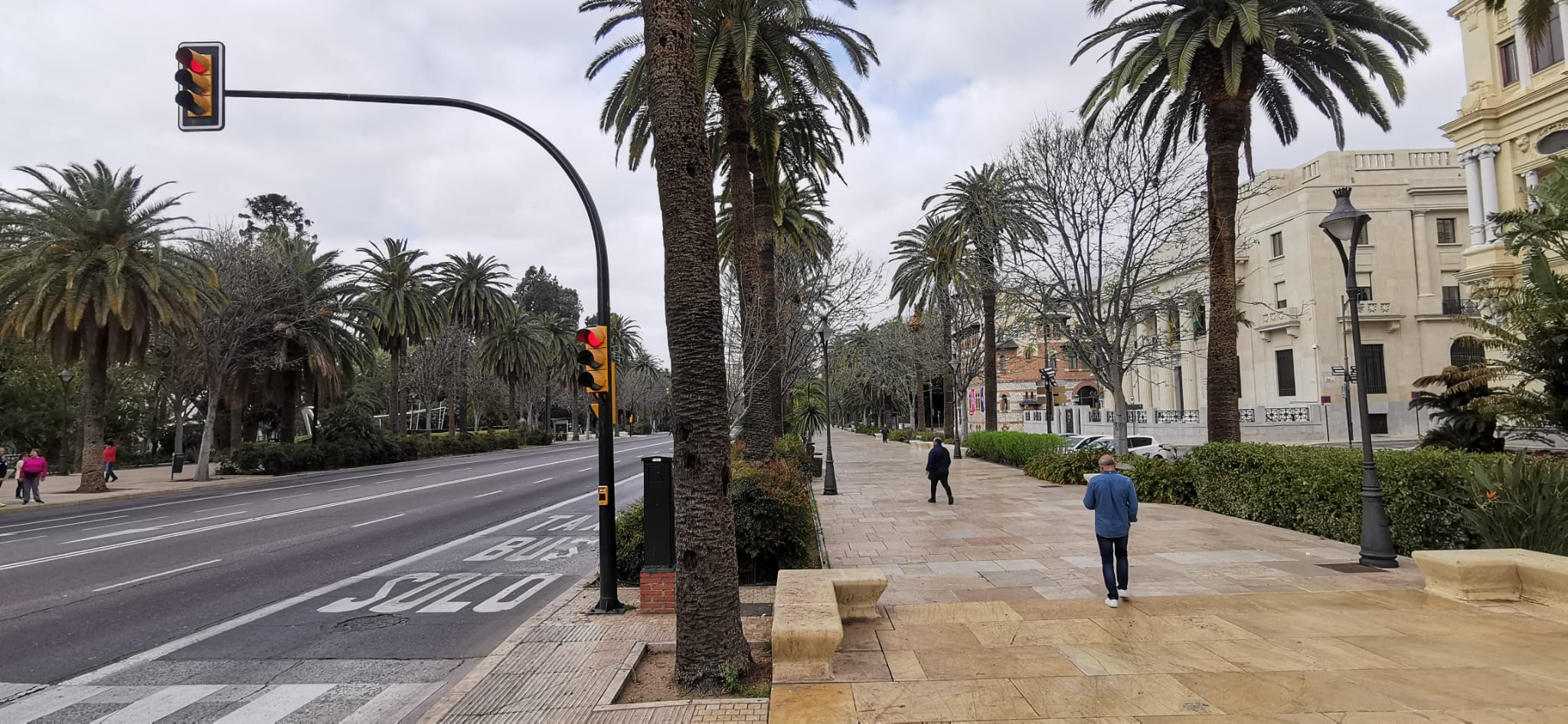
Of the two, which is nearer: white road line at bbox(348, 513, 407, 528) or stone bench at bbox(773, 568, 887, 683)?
stone bench at bbox(773, 568, 887, 683)

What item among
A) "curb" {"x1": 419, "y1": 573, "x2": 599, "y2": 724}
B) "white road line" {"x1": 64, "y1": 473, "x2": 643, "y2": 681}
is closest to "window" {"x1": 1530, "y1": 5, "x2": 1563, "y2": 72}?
"curb" {"x1": 419, "y1": 573, "x2": 599, "y2": 724}

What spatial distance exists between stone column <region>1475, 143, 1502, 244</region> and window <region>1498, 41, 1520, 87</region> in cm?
247

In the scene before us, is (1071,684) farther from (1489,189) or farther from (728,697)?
(1489,189)

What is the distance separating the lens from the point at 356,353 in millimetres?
40906

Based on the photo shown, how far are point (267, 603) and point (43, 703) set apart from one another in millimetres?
3072

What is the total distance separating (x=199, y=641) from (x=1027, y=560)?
9222 mm

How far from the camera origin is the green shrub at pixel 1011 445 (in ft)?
77.4

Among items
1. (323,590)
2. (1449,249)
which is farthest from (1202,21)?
(1449,249)

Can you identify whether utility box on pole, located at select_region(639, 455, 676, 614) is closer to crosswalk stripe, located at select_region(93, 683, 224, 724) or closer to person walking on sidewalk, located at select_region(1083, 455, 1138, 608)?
crosswalk stripe, located at select_region(93, 683, 224, 724)

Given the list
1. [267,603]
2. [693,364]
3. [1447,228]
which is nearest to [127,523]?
[267,603]

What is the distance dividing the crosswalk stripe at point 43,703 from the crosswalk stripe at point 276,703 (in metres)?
1.33

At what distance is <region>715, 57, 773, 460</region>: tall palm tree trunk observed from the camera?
1564cm

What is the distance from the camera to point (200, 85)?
25.8ft

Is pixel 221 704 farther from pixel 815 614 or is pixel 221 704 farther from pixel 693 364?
pixel 815 614
